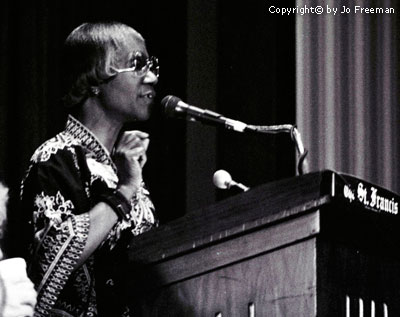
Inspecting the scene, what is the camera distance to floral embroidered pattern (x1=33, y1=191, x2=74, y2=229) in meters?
2.39

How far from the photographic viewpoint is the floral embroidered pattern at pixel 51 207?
2387 mm

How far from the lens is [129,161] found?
254cm

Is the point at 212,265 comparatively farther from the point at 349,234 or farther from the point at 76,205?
the point at 76,205

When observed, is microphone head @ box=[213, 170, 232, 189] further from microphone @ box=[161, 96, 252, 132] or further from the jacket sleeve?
the jacket sleeve

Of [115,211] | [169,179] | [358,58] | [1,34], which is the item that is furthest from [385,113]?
[115,211]

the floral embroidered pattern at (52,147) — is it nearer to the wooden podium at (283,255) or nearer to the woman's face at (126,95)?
the woman's face at (126,95)

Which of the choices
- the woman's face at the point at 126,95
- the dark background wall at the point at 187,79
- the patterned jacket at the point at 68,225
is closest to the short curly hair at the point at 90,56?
the woman's face at the point at 126,95

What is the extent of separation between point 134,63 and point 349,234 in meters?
0.90

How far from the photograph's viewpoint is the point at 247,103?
4027mm

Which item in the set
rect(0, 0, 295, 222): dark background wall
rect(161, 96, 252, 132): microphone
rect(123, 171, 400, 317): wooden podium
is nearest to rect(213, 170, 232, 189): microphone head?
rect(161, 96, 252, 132): microphone

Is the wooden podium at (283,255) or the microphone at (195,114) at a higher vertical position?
the microphone at (195,114)

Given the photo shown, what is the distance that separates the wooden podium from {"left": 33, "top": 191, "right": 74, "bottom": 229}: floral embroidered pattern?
278 mm

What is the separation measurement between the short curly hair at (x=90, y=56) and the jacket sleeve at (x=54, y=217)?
0.23 meters

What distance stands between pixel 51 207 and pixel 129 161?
0.24 metres
